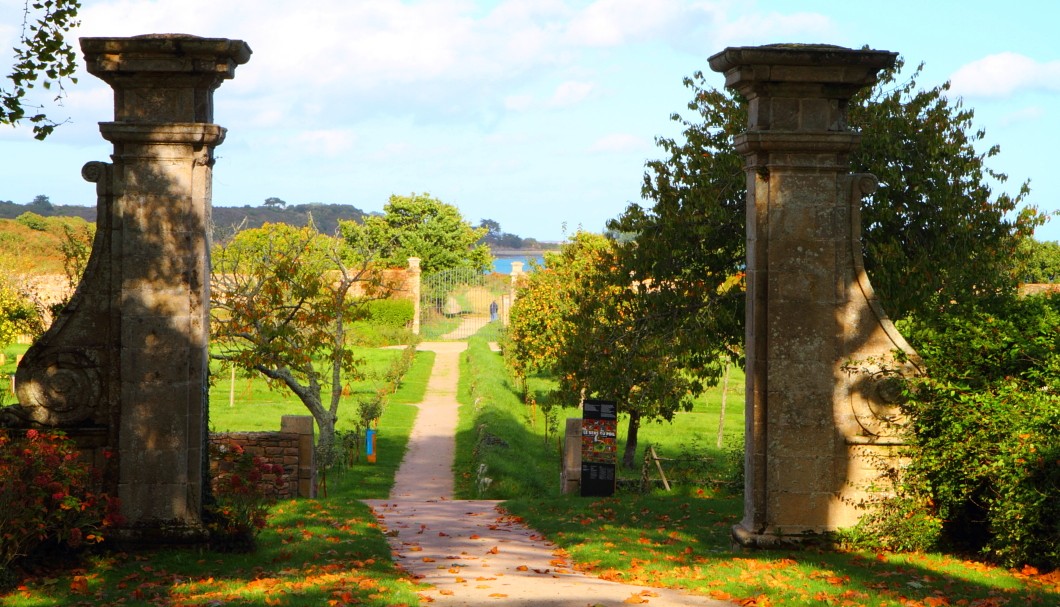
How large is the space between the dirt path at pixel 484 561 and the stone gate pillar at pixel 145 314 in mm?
2228

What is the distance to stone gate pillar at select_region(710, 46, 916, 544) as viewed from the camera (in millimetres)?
8789

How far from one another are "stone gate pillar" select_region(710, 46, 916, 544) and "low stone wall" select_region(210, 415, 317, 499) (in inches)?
292

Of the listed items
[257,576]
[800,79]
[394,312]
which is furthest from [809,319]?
[394,312]

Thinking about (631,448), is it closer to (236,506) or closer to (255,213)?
(236,506)

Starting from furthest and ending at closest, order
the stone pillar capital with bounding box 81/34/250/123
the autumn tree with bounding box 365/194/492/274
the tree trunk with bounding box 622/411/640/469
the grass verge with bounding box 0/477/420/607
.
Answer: the autumn tree with bounding box 365/194/492/274
the tree trunk with bounding box 622/411/640/469
the stone pillar capital with bounding box 81/34/250/123
the grass verge with bounding box 0/477/420/607

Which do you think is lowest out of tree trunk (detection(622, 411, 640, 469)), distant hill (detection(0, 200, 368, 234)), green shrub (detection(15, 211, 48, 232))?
tree trunk (detection(622, 411, 640, 469))

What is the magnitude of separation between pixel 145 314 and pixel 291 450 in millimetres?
6265

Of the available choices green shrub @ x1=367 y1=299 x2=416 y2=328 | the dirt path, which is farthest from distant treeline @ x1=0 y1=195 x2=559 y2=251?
the dirt path

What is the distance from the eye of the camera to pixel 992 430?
27.0 feet

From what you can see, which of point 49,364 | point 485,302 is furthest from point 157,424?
point 485,302

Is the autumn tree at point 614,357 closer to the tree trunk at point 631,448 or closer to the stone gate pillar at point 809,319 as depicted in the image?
the tree trunk at point 631,448

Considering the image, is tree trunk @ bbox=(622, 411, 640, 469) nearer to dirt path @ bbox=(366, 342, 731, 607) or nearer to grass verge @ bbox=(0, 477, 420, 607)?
dirt path @ bbox=(366, 342, 731, 607)

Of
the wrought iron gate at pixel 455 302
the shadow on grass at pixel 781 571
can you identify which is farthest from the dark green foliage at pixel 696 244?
the wrought iron gate at pixel 455 302

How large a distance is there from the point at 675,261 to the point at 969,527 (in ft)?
19.9
